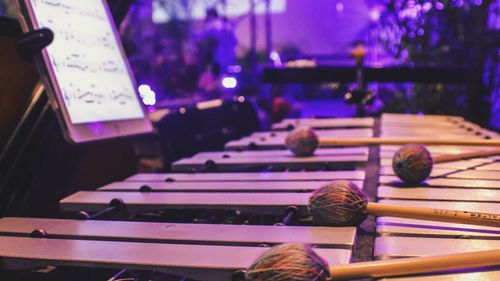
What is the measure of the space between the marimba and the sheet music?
297mm

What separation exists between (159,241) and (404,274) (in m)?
0.54

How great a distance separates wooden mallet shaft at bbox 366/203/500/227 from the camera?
3.84ft

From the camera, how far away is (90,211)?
1.61 m

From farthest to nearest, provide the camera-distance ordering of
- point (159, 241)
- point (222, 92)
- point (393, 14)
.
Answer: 1. point (222, 92)
2. point (393, 14)
3. point (159, 241)

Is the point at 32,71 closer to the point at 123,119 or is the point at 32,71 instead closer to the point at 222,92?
the point at 123,119

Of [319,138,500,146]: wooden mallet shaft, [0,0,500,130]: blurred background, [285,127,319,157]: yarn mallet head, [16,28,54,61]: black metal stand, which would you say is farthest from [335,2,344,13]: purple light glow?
[16,28,54,61]: black metal stand

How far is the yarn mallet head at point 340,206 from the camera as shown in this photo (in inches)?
49.0

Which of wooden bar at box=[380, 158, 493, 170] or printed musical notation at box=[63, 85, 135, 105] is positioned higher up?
printed musical notation at box=[63, 85, 135, 105]

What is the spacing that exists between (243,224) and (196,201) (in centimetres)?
15

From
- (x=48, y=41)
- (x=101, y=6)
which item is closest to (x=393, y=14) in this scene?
(x=101, y=6)

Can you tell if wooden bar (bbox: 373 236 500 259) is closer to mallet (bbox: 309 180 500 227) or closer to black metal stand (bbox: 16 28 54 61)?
mallet (bbox: 309 180 500 227)

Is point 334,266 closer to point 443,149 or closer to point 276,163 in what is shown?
point 276,163

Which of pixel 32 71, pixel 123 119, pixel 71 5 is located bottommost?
pixel 123 119

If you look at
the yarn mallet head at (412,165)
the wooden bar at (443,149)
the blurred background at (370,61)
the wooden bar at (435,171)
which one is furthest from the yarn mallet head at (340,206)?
the blurred background at (370,61)
